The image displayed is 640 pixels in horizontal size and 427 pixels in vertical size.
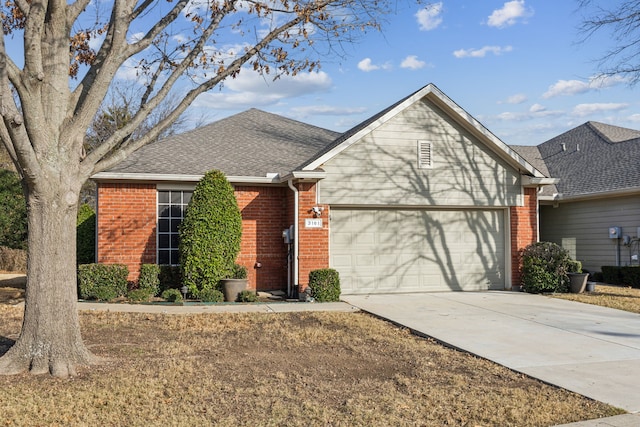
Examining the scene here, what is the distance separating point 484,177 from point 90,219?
38.6ft

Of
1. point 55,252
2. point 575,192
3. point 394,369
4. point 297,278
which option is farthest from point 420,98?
point 55,252

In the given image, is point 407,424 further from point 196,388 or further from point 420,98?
point 420,98

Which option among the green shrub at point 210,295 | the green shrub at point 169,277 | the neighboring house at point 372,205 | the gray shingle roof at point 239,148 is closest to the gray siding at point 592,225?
the neighboring house at point 372,205

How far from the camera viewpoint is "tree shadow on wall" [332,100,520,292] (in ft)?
45.9

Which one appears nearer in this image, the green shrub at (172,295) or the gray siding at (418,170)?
the green shrub at (172,295)

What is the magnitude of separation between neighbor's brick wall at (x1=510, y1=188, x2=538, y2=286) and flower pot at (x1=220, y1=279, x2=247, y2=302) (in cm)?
700

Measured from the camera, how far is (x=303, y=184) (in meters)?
13.4

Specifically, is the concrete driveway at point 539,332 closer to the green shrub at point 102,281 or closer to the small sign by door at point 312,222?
the small sign by door at point 312,222

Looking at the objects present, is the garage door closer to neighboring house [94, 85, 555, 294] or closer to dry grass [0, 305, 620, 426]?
neighboring house [94, 85, 555, 294]

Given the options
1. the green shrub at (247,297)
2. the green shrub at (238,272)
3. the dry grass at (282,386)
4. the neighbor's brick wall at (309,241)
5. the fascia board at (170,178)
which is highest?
the fascia board at (170,178)

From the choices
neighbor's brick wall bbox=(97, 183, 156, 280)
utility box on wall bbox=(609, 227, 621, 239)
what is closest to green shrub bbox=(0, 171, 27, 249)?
neighbor's brick wall bbox=(97, 183, 156, 280)

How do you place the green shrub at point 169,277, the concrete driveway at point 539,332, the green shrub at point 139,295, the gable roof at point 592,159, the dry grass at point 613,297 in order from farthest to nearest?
the gable roof at point 592,159, the green shrub at point 169,277, the green shrub at point 139,295, the dry grass at point 613,297, the concrete driveway at point 539,332

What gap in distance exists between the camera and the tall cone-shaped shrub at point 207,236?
42.6 feet

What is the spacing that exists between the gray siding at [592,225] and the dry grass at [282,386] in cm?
1057
